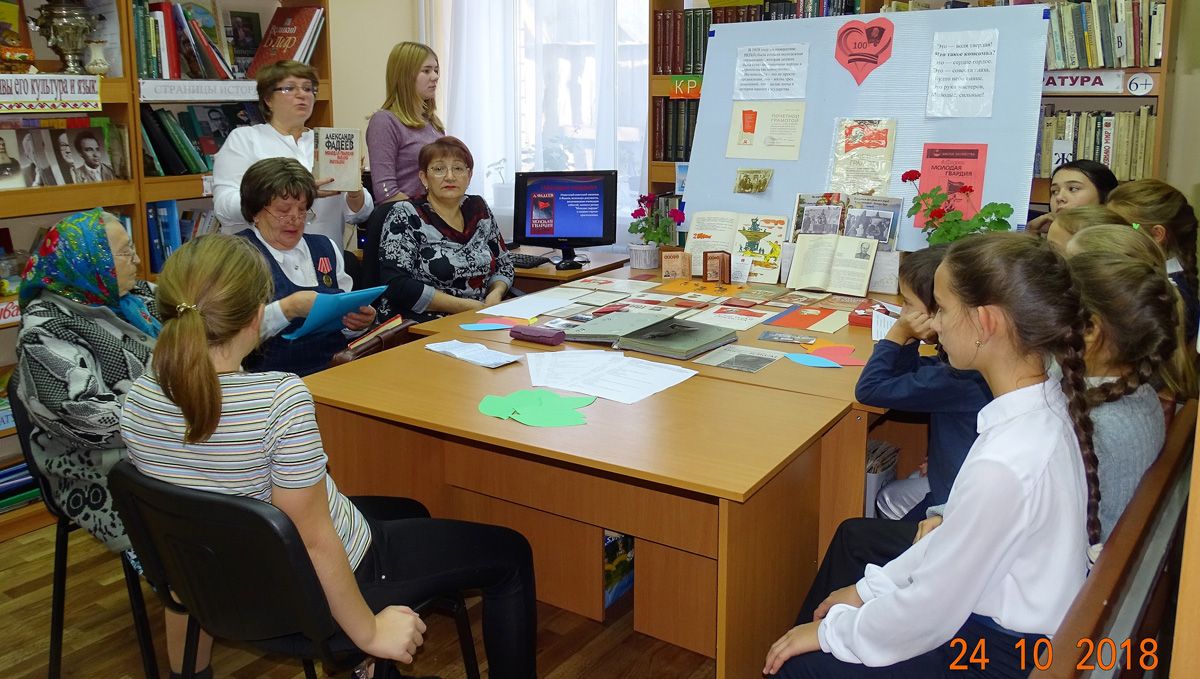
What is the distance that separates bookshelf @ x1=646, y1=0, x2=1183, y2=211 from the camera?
3.33m

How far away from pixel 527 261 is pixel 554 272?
183mm

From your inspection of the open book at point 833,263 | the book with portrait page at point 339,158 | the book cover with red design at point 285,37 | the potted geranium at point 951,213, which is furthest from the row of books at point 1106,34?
the book cover with red design at point 285,37

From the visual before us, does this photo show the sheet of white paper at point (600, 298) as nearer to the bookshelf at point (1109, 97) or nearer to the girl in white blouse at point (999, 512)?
the bookshelf at point (1109, 97)

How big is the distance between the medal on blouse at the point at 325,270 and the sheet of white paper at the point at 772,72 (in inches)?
65.1

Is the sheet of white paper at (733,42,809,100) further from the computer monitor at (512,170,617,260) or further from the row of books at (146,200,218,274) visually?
the row of books at (146,200,218,274)

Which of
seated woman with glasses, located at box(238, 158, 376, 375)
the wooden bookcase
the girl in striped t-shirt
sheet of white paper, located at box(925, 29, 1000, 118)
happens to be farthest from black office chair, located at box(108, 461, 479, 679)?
sheet of white paper, located at box(925, 29, 1000, 118)

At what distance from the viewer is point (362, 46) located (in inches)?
199

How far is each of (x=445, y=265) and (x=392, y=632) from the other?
6.33 ft

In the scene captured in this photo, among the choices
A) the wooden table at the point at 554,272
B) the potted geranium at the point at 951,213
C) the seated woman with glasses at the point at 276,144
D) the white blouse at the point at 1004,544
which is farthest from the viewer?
the wooden table at the point at 554,272

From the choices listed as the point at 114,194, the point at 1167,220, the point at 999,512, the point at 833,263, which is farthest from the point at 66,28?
the point at 1167,220

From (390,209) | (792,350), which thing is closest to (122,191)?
(390,209)

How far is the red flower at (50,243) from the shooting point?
Result: 7.14ft

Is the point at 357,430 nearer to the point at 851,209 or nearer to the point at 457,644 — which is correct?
the point at 457,644

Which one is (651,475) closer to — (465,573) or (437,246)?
(465,573)
